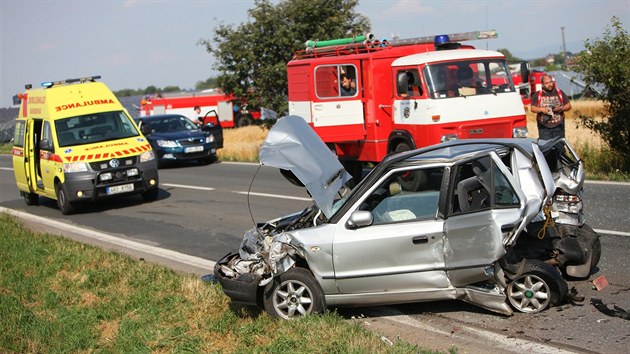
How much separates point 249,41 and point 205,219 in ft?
45.3

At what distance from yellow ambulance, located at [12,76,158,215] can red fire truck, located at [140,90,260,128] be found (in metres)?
33.1

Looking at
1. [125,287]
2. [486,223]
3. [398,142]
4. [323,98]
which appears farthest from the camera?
[323,98]

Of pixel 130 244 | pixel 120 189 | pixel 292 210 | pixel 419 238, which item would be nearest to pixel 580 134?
pixel 292 210

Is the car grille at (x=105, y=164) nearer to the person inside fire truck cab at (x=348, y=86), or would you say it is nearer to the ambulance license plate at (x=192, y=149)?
the person inside fire truck cab at (x=348, y=86)

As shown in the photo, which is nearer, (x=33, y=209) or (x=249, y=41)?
(x=33, y=209)

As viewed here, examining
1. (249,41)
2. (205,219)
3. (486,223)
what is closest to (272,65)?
(249,41)

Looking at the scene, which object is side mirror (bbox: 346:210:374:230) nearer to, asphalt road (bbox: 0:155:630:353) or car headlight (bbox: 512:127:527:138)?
asphalt road (bbox: 0:155:630:353)

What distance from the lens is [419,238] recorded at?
7125 millimetres

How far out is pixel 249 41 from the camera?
27.0 metres

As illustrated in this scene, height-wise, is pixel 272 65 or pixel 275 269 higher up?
pixel 272 65

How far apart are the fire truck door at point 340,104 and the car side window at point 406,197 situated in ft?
29.6

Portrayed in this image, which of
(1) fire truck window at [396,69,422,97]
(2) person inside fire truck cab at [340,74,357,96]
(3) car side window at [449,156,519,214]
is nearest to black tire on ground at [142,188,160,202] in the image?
(2) person inside fire truck cab at [340,74,357,96]

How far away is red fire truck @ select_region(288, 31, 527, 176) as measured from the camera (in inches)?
600

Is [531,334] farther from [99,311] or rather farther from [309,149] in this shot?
[99,311]
